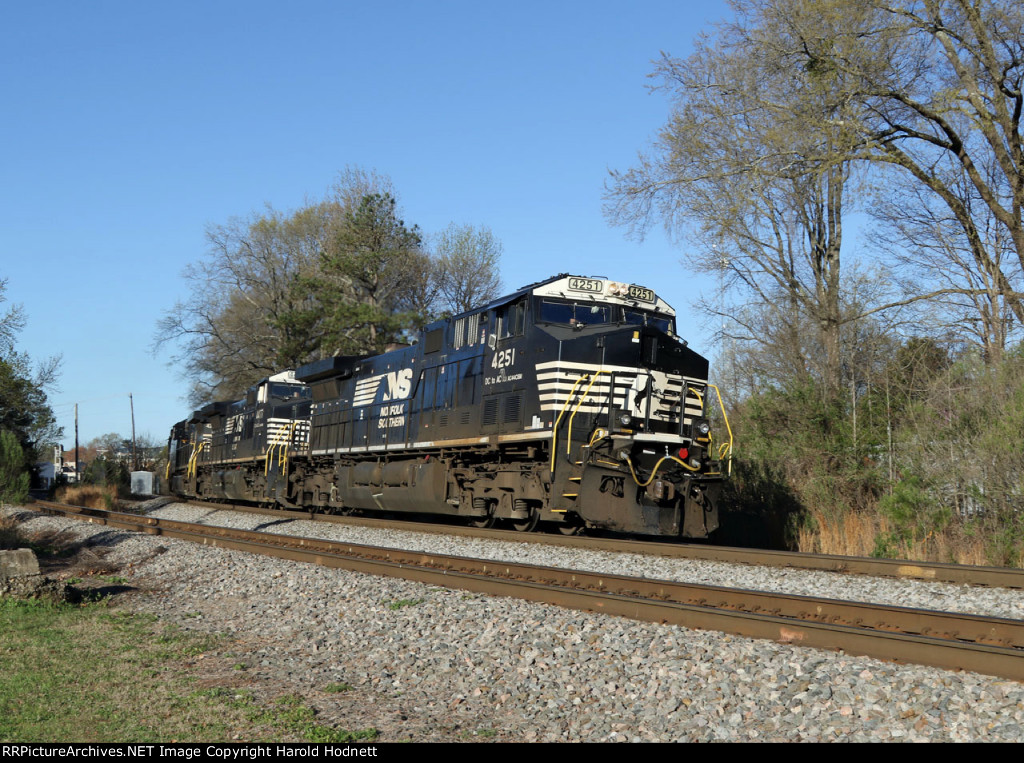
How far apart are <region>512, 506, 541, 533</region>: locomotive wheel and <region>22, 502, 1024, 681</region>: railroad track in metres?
3.41

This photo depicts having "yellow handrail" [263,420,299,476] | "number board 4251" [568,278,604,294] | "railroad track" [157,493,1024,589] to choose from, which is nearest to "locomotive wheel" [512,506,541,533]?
"railroad track" [157,493,1024,589]

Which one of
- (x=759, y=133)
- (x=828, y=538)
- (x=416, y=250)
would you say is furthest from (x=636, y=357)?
(x=416, y=250)

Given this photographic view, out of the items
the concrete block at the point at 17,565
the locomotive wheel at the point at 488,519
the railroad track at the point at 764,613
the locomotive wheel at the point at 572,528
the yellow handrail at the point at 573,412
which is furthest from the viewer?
the locomotive wheel at the point at 488,519

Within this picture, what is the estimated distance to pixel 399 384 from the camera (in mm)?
19203

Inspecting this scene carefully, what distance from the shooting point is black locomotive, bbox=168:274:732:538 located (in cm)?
1294

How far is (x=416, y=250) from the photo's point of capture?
146 feet

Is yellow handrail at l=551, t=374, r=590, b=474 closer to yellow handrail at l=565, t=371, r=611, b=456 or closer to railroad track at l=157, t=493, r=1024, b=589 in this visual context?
yellow handrail at l=565, t=371, r=611, b=456

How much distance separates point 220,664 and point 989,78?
15.4m

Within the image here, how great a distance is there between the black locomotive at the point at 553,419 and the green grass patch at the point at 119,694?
21.6 feet

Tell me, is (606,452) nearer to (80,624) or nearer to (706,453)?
(706,453)

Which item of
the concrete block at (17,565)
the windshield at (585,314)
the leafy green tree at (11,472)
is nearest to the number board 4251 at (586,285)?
the windshield at (585,314)

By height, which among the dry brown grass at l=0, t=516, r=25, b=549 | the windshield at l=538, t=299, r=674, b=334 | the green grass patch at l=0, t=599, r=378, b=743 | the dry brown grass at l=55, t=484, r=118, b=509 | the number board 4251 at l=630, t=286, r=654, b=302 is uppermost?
the number board 4251 at l=630, t=286, r=654, b=302

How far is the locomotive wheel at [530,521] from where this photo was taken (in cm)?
1525

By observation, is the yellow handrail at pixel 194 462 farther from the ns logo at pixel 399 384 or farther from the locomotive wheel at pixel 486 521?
the locomotive wheel at pixel 486 521
